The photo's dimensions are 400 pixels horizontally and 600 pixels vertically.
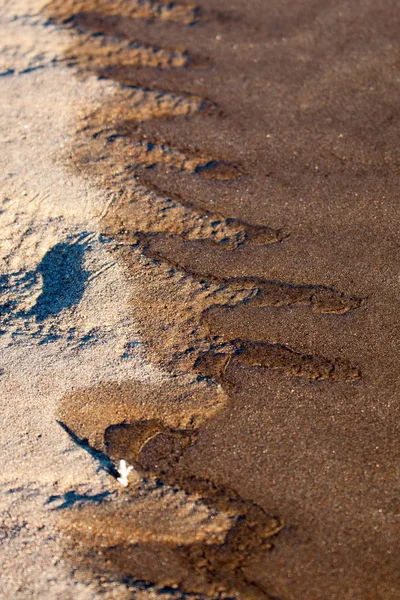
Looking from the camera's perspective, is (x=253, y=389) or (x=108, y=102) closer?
(x=253, y=389)

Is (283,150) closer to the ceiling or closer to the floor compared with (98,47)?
closer to the floor

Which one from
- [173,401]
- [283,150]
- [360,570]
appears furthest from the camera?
[283,150]

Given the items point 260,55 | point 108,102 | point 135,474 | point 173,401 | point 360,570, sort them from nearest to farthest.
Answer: point 360,570, point 135,474, point 173,401, point 108,102, point 260,55

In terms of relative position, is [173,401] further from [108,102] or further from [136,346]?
[108,102]

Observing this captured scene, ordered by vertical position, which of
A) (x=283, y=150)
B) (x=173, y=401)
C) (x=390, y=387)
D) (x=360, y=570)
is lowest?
(x=360, y=570)

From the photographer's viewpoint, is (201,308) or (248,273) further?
(248,273)

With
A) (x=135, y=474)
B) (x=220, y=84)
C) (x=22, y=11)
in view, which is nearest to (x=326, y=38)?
(x=220, y=84)

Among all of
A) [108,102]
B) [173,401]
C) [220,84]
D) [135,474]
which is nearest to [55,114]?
[108,102]
